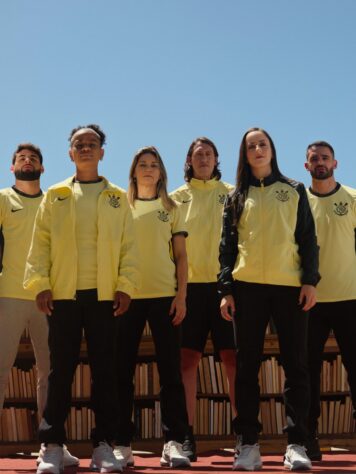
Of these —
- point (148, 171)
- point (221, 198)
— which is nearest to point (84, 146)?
point (148, 171)

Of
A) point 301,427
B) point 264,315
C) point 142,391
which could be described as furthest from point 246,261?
point 142,391

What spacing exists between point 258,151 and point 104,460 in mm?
1683

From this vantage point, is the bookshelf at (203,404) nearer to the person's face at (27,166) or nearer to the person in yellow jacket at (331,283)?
the person in yellow jacket at (331,283)

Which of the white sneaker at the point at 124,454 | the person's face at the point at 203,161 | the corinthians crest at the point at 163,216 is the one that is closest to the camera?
the white sneaker at the point at 124,454

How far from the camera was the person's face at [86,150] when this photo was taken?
12.3 feet

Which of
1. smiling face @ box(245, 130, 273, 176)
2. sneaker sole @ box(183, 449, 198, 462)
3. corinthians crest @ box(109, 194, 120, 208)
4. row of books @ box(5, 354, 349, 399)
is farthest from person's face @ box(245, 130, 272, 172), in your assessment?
row of books @ box(5, 354, 349, 399)

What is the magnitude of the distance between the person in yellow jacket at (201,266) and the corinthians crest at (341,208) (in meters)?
0.73

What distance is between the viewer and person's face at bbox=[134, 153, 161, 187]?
4.28 meters

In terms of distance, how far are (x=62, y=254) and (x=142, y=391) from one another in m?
2.25

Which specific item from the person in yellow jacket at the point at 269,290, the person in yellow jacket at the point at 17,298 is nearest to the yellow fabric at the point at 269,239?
the person in yellow jacket at the point at 269,290

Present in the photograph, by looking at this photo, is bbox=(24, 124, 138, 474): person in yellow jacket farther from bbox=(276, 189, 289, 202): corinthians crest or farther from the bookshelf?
the bookshelf

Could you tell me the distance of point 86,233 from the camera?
3584mm

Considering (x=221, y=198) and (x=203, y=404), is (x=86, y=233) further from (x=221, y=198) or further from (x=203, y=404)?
(x=203, y=404)

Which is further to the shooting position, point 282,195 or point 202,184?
point 202,184
